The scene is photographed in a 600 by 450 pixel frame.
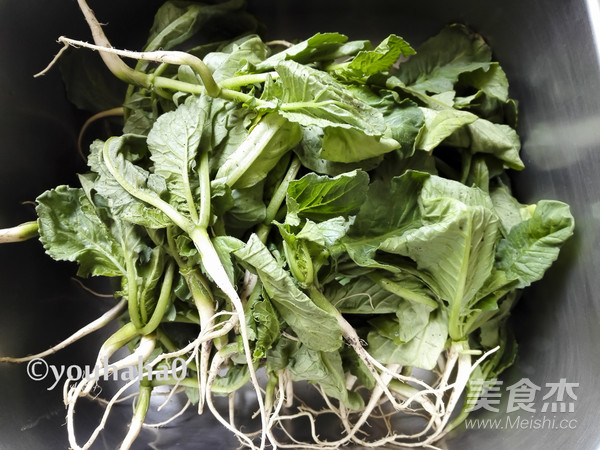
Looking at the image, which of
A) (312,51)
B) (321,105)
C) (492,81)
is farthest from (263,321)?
(492,81)

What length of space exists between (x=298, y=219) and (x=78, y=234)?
335mm

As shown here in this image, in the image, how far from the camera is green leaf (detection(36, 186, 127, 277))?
0.69m

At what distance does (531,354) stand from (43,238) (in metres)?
0.78

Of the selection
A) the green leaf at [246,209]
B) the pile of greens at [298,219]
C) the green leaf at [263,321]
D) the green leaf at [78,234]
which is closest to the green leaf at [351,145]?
the pile of greens at [298,219]

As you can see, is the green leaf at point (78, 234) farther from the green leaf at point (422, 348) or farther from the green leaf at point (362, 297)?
the green leaf at point (422, 348)

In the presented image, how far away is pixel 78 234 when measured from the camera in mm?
708

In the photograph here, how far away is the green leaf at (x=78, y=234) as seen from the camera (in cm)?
69

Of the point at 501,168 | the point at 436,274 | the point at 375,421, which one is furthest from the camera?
the point at 375,421

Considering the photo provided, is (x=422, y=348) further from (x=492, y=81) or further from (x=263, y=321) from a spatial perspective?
(x=492, y=81)

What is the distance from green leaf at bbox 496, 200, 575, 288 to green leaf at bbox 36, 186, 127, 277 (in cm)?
56

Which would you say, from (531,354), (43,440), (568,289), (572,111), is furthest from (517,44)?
(43,440)

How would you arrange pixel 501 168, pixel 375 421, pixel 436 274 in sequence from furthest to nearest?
pixel 375 421 → pixel 501 168 → pixel 436 274

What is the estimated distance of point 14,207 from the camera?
2.48 feet

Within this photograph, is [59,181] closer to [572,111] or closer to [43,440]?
[43,440]
